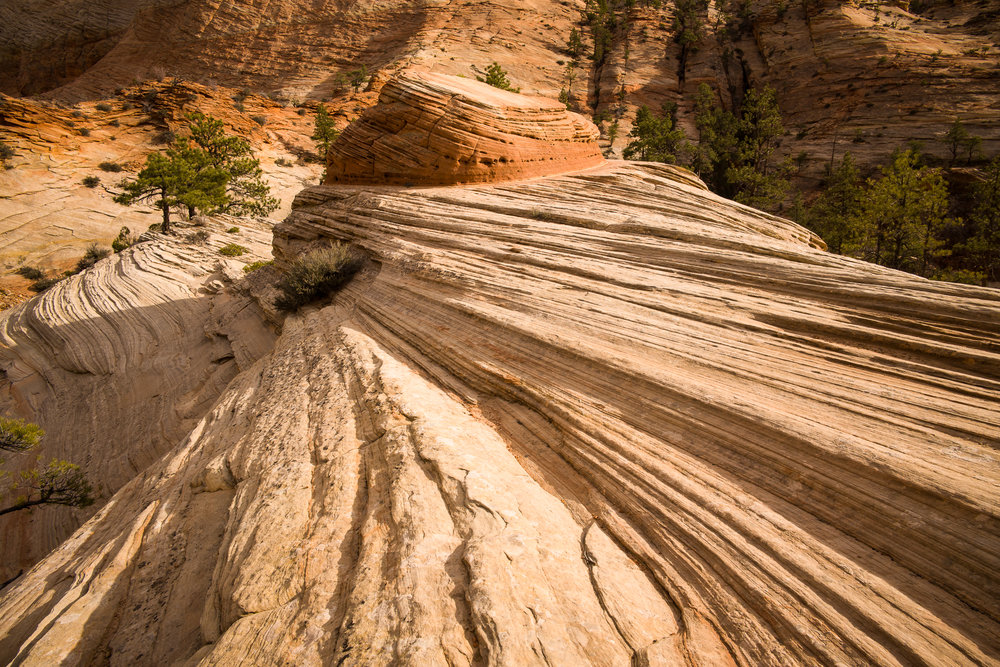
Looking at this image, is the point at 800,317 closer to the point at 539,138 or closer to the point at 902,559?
the point at 902,559

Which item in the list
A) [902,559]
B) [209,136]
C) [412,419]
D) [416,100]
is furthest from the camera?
[209,136]

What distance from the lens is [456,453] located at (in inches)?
164

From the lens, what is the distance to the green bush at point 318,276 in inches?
393

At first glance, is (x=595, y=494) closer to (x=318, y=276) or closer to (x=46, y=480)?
(x=318, y=276)

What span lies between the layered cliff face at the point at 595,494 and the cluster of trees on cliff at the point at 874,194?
20.6m

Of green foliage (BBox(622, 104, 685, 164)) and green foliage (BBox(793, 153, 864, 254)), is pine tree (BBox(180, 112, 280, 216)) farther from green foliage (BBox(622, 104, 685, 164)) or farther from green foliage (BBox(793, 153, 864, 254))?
green foliage (BBox(793, 153, 864, 254))

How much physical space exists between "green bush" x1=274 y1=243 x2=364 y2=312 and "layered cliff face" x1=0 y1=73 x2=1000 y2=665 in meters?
3.60

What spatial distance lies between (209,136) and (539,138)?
29580 millimetres

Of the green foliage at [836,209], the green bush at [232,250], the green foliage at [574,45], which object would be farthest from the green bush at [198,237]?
the green foliage at [574,45]

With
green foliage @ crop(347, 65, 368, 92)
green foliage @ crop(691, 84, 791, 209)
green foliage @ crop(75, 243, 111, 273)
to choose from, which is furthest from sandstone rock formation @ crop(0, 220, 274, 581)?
green foliage @ crop(347, 65, 368, 92)

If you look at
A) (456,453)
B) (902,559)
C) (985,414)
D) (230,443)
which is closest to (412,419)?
(456,453)

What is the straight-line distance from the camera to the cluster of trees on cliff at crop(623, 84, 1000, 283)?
20422mm

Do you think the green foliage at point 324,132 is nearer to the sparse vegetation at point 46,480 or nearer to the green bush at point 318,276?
the green bush at point 318,276

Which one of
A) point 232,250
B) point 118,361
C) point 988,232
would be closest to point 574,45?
point 988,232
